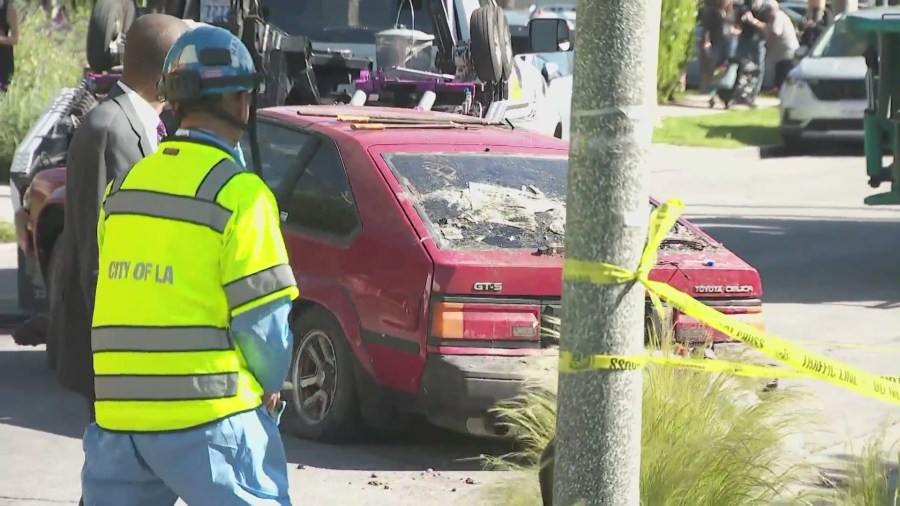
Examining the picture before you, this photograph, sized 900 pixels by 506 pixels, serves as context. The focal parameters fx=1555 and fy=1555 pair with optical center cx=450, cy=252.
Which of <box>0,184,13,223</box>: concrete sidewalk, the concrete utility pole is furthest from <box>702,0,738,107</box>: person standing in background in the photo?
the concrete utility pole

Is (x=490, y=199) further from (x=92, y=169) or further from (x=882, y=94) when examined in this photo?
(x=882, y=94)

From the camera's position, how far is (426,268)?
648 cm

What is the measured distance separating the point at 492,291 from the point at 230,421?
121 inches

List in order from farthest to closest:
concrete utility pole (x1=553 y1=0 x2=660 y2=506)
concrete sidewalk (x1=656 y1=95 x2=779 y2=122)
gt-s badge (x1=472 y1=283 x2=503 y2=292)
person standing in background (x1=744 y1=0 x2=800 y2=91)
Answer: person standing in background (x1=744 y1=0 x2=800 y2=91), concrete sidewalk (x1=656 y1=95 x2=779 y2=122), gt-s badge (x1=472 y1=283 x2=503 y2=292), concrete utility pole (x1=553 y1=0 x2=660 y2=506)

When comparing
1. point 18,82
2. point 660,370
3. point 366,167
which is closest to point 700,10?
point 18,82

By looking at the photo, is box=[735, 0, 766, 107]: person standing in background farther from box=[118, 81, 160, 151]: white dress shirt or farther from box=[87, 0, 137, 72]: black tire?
box=[118, 81, 160, 151]: white dress shirt

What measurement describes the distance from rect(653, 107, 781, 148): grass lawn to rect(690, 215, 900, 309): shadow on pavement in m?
6.14

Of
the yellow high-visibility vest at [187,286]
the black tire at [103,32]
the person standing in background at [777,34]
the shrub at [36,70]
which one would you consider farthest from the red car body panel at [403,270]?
the person standing in background at [777,34]

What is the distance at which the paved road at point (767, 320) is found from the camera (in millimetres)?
6484

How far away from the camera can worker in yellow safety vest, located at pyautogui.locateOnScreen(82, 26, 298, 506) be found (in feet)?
11.3

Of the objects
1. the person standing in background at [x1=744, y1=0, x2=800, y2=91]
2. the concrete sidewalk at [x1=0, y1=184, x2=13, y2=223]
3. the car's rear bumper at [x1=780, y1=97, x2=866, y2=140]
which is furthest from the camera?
the person standing in background at [x1=744, y1=0, x2=800, y2=91]

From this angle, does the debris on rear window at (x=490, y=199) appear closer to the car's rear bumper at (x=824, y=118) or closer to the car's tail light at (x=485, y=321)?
the car's tail light at (x=485, y=321)

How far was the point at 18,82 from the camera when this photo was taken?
17.4 meters

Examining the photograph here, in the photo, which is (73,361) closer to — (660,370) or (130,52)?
(130,52)
